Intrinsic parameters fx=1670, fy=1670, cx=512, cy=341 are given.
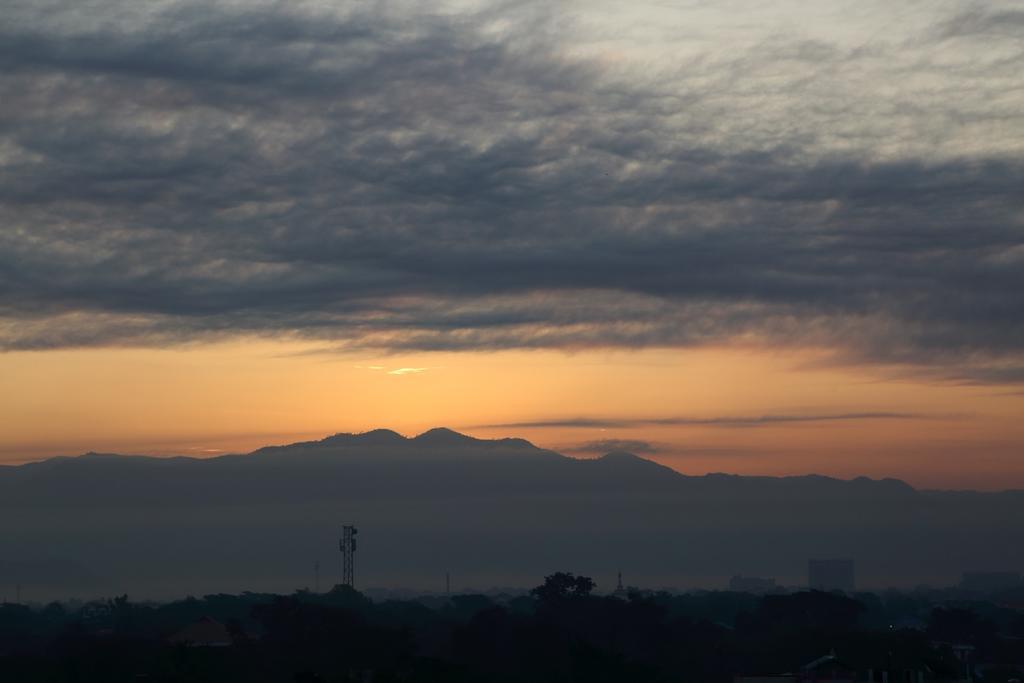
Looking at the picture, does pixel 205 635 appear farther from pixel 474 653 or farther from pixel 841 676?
pixel 841 676

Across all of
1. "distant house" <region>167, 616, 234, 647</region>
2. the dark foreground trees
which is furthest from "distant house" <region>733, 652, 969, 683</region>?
"distant house" <region>167, 616, 234, 647</region>

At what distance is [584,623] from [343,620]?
4311cm

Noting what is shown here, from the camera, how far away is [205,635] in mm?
160250

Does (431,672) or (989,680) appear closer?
(431,672)

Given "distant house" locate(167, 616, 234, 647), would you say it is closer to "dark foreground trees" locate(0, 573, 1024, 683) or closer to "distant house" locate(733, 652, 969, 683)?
"dark foreground trees" locate(0, 573, 1024, 683)

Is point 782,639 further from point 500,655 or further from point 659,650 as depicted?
point 500,655

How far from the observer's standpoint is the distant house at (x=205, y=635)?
158m

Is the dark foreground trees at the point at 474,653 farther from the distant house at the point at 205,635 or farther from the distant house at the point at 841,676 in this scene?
the distant house at the point at 841,676

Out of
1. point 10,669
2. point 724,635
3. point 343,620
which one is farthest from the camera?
point 724,635

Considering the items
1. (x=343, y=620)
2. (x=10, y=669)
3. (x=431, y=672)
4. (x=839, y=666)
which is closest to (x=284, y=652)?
(x=343, y=620)

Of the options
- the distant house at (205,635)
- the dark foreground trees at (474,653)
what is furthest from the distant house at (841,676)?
the distant house at (205,635)

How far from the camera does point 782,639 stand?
166 m

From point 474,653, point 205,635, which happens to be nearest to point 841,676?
point 474,653

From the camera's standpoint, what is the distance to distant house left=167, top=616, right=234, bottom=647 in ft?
519
